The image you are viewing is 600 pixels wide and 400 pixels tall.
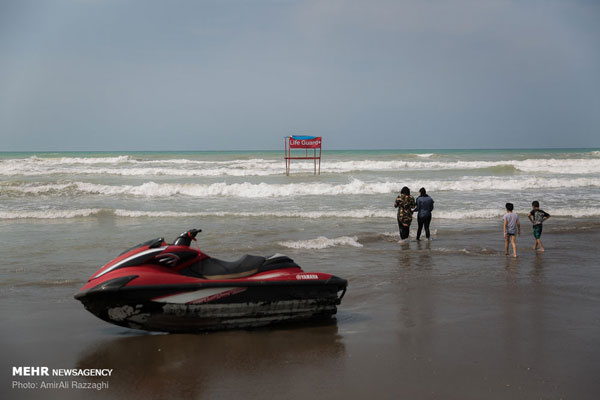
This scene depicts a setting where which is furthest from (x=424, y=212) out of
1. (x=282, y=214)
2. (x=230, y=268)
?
(x=230, y=268)

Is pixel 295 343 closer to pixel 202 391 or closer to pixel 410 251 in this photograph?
pixel 202 391

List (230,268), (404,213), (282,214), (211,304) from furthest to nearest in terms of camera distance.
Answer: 1. (282,214)
2. (404,213)
3. (230,268)
4. (211,304)

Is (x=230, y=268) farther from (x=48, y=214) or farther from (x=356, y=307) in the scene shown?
(x=48, y=214)

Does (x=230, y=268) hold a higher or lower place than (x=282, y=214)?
higher

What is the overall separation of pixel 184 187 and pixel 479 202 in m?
12.8

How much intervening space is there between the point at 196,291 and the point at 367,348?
1782 mm

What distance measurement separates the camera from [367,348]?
15.3 ft

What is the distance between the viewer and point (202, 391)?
A: 3816mm

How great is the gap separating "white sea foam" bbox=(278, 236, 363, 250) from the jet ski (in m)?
4.78

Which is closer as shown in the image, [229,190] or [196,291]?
[196,291]

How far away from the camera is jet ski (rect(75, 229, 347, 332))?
4539mm

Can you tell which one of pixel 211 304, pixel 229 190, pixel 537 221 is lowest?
pixel 211 304

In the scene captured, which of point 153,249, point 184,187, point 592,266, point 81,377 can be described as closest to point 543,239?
point 592,266

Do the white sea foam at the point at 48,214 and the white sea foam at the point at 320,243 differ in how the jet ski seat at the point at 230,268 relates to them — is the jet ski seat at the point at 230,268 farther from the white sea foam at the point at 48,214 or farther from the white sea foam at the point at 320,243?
the white sea foam at the point at 48,214
